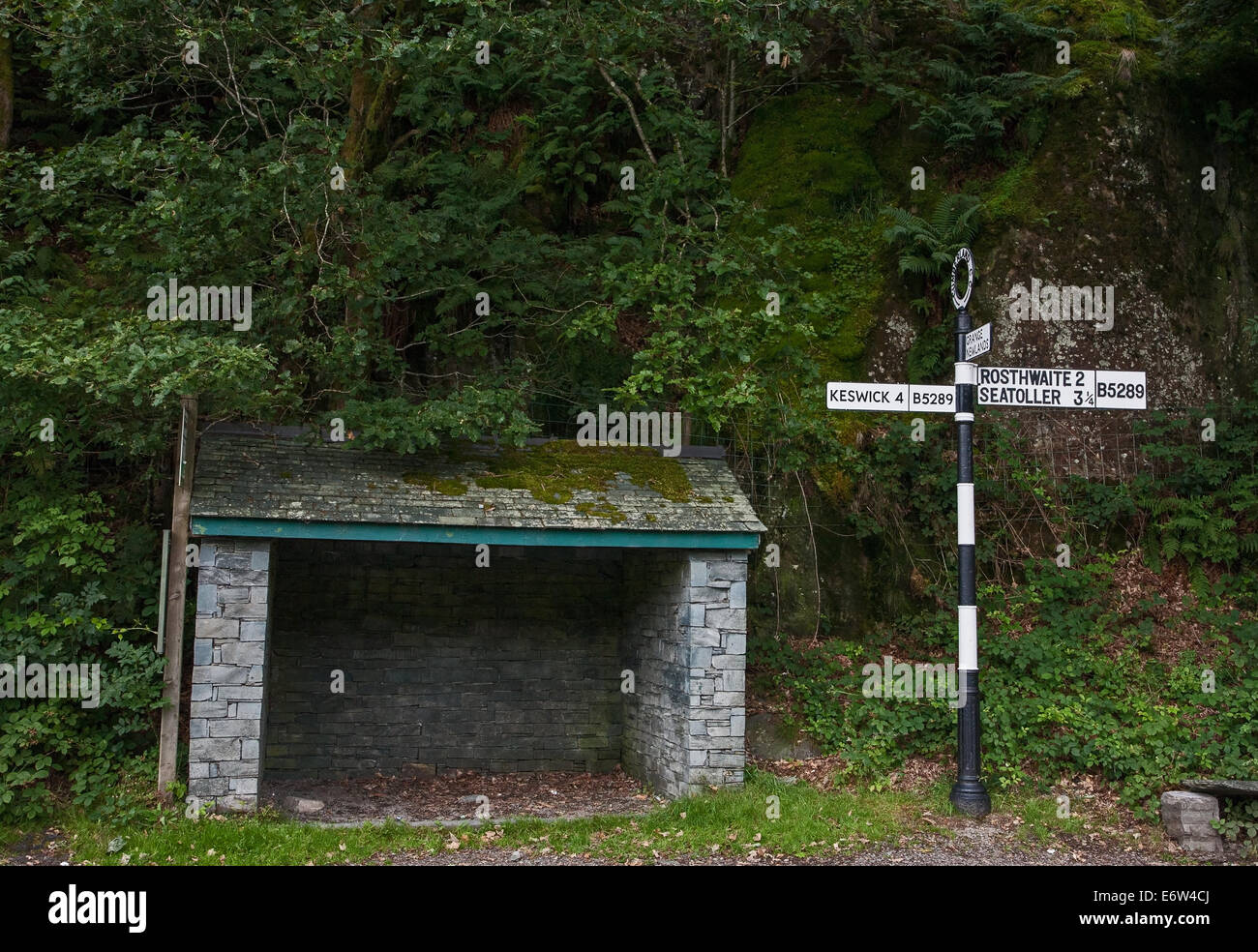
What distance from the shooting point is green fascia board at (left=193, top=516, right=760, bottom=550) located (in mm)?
7676

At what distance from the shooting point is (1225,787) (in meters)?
7.45

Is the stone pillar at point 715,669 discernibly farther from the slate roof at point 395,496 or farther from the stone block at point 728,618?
the slate roof at point 395,496

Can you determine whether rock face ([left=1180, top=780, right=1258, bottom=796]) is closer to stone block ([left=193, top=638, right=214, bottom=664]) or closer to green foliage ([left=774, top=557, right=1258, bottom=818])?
green foliage ([left=774, top=557, right=1258, bottom=818])

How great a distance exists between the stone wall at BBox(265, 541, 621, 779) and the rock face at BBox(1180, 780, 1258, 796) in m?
5.27

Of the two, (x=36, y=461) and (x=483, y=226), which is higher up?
(x=483, y=226)

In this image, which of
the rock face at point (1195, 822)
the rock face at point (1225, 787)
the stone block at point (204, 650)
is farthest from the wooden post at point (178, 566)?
the rock face at point (1225, 787)

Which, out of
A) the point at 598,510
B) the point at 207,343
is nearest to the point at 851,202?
the point at 598,510

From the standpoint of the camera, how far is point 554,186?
13.3 m

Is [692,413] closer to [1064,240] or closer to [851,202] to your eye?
[851,202]

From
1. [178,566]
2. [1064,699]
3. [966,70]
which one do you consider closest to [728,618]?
[1064,699]

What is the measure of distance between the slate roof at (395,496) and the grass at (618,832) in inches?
90.7

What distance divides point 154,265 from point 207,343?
1.92m

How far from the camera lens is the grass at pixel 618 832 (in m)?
6.96
